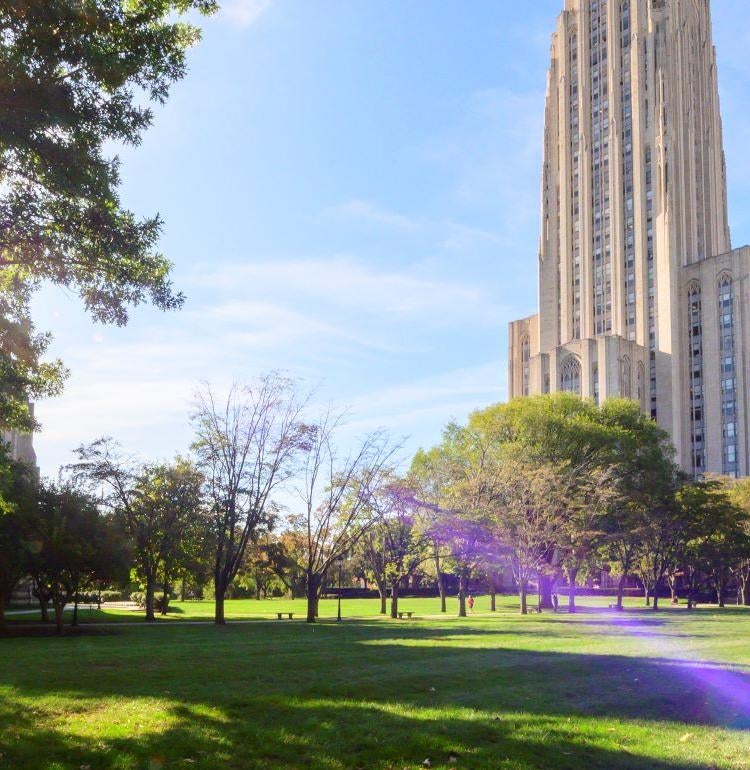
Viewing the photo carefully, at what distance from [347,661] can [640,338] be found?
423ft

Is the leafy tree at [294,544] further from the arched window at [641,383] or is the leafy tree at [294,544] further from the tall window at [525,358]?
the tall window at [525,358]

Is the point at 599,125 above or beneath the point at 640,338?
above

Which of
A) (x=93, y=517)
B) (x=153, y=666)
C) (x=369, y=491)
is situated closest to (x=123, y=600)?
(x=369, y=491)

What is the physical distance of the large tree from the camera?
12352 millimetres

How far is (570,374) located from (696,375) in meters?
20.6

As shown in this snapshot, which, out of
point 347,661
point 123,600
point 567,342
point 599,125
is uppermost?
point 599,125

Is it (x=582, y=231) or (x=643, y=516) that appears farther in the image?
(x=582, y=231)

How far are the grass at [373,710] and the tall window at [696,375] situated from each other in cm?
12136

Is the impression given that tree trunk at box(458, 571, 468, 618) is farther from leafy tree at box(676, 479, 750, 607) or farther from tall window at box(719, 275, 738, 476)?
tall window at box(719, 275, 738, 476)

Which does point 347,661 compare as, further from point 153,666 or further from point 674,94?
point 674,94

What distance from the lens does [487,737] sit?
9500mm

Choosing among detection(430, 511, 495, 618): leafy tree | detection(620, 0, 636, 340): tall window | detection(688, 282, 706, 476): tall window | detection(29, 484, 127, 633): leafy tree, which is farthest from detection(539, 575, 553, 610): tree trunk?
detection(620, 0, 636, 340): tall window

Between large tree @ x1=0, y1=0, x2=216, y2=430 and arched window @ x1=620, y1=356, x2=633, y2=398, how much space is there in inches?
4791

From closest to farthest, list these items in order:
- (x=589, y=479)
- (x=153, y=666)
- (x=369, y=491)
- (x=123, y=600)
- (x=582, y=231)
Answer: (x=153, y=666) → (x=369, y=491) → (x=589, y=479) → (x=123, y=600) → (x=582, y=231)
